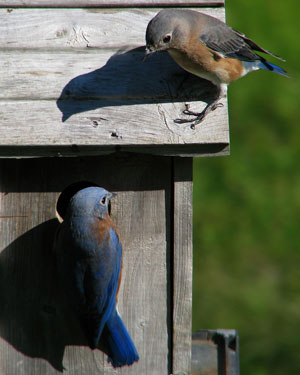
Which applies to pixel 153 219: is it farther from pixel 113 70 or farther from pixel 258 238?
pixel 258 238

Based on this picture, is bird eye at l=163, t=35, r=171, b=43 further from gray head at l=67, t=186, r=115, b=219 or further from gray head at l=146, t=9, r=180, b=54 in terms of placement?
gray head at l=67, t=186, r=115, b=219

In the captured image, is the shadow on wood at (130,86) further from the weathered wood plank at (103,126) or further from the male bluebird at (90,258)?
the male bluebird at (90,258)

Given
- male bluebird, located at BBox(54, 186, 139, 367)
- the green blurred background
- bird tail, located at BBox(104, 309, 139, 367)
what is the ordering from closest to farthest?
1. male bluebird, located at BBox(54, 186, 139, 367)
2. bird tail, located at BBox(104, 309, 139, 367)
3. the green blurred background

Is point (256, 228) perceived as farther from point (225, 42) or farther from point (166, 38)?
point (166, 38)

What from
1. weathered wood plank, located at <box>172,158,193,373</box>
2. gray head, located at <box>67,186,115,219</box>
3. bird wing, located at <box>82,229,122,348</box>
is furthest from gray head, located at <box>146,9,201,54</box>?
bird wing, located at <box>82,229,122,348</box>

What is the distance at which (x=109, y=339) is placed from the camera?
3441mm

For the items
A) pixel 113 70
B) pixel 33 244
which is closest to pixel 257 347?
pixel 33 244

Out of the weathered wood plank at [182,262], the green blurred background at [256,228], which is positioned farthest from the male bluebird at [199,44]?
the green blurred background at [256,228]

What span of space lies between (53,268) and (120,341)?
0.47 metres

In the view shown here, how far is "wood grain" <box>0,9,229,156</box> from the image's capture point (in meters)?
3.06

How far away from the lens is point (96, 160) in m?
3.33

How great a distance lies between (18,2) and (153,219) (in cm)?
124

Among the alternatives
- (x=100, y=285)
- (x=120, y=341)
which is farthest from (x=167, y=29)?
(x=120, y=341)

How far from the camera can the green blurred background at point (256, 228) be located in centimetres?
548
